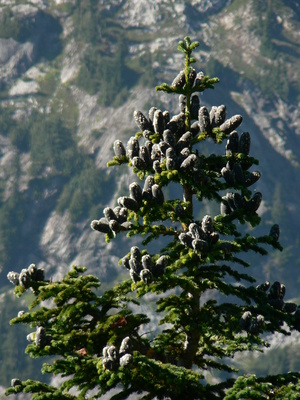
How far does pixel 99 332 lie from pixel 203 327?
2353 mm

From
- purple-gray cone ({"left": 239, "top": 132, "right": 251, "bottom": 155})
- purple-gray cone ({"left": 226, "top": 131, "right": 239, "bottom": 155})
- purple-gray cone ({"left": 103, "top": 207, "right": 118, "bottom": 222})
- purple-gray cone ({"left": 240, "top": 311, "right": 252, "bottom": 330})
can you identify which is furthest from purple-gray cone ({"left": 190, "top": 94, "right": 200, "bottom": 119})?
purple-gray cone ({"left": 240, "top": 311, "right": 252, "bottom": 330})

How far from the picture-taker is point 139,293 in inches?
475

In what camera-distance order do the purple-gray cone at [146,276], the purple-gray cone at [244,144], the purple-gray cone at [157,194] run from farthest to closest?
1. the purple-gray cone at [244,144]
2. the purple-gray cone at [157,194]
3. the purple-gray cone at [146,276]

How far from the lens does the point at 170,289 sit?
13.3 m

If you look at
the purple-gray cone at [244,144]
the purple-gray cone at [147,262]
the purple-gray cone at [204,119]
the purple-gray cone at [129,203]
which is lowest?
the purple-gray cone at [147,262]

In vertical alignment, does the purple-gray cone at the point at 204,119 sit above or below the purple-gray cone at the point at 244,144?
above

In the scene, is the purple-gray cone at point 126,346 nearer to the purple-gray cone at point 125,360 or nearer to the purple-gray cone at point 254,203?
the purple-gray cone at point 125,360

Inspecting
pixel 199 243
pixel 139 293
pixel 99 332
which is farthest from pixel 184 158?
pixel 99 332

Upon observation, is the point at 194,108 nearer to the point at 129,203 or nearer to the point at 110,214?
the point at 129,203

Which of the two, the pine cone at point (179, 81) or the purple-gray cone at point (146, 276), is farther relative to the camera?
the pine cone at point (179, 81)

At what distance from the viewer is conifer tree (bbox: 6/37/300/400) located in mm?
12062

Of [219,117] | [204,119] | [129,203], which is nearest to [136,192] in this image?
[129,203]

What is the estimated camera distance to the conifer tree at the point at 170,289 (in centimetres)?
A: 1206

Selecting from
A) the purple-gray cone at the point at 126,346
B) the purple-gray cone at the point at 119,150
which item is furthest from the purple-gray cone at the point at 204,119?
the purple-gray cone at the point at 126,346
